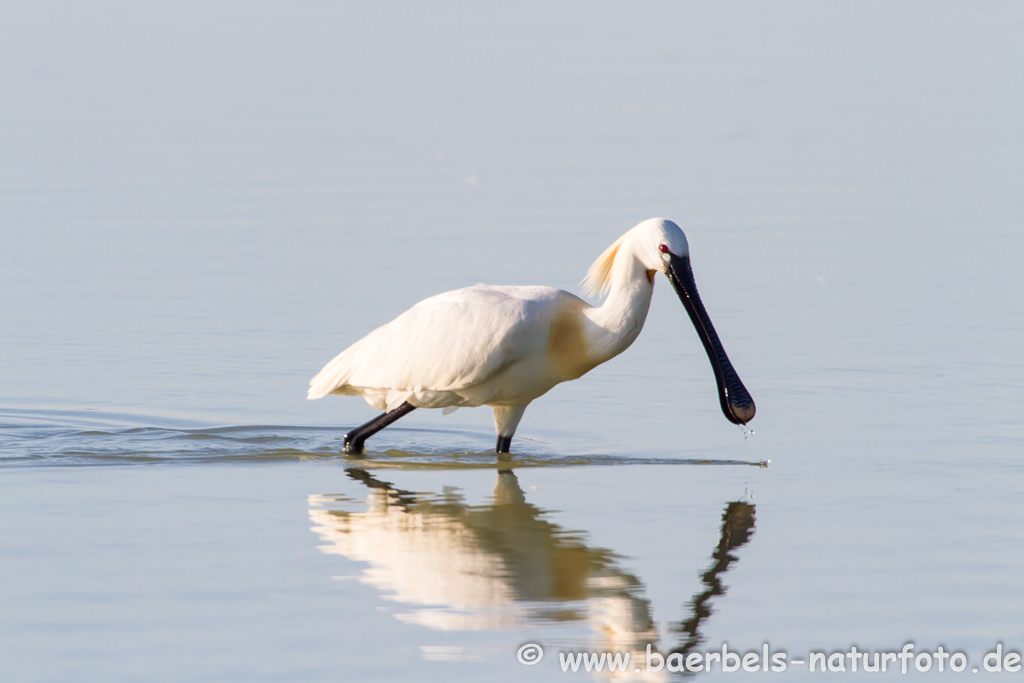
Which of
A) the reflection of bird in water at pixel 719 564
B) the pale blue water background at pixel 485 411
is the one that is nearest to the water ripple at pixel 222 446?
the pale blue water background at pixel 485 411

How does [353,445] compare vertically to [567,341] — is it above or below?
below

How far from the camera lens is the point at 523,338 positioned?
9383 millimetres

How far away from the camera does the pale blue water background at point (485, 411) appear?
6758 millimetres

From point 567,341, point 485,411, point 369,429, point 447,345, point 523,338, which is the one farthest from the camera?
point 485,411

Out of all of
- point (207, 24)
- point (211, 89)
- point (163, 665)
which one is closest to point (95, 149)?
point (211, 89)

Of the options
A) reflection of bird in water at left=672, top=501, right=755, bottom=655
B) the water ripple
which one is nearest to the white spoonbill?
the water ripple

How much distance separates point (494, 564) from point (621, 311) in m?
2.34

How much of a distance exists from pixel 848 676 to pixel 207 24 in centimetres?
3073

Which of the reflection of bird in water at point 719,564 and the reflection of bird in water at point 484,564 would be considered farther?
the reflection of bird in water at point 484,564

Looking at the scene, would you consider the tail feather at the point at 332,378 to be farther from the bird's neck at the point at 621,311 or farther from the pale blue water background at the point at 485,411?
the bird's neck at the point at 621,311

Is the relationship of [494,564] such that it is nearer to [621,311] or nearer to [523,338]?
[523,338]

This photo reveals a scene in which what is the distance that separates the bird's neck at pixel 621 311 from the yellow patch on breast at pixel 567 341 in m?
0.10

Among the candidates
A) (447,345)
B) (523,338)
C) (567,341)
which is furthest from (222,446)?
(567,341)

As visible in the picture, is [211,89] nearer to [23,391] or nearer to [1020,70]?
[1020,70]
